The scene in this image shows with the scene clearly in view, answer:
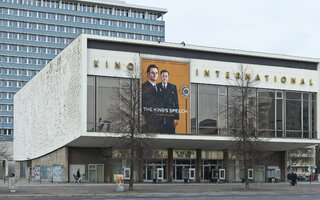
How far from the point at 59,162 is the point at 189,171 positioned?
14456 mm

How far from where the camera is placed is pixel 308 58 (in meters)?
61.9

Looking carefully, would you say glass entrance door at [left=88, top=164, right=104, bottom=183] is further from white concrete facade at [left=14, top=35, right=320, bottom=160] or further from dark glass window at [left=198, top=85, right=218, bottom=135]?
dark glass window at [left=198, top=85, right=218, bottom=135]

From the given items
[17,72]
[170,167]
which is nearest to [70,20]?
[17,72]

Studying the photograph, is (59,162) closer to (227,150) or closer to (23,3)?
(227,150)

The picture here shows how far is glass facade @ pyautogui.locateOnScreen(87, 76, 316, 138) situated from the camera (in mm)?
51594

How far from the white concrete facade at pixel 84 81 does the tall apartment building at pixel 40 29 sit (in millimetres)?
59639

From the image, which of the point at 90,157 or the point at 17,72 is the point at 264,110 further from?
the point at 17,72

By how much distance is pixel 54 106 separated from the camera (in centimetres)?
6131

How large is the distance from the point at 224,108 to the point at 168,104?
266 inches

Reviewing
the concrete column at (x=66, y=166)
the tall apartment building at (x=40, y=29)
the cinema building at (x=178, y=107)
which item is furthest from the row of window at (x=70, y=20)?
the concrete column at (x=66, y=166)

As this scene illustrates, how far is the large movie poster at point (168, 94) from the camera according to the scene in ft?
175

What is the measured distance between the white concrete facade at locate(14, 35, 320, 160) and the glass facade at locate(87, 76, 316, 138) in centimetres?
71

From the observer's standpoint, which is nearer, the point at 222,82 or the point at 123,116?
the point at 123,116

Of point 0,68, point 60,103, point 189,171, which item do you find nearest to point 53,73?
point 60,103
